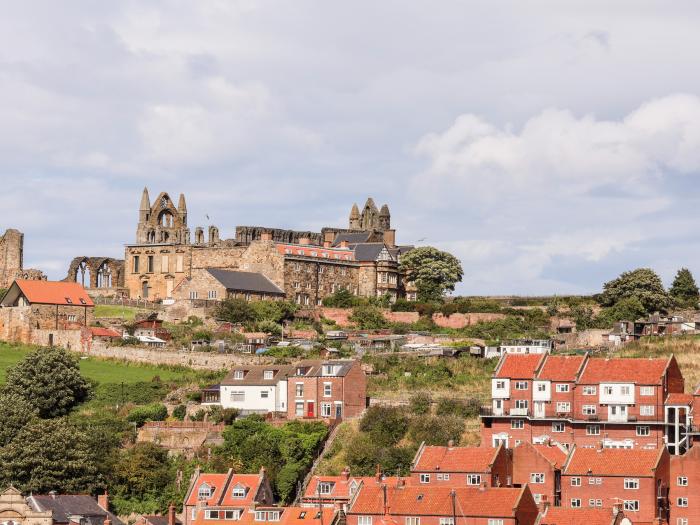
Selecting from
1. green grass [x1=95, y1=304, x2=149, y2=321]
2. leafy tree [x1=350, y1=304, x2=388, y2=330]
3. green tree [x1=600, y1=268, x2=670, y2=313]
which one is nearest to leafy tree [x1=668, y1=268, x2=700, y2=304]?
green tree [x1=600, y1=268, x2=670, y2=313]

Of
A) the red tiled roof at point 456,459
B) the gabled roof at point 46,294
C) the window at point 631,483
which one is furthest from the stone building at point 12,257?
the window at point 631,483

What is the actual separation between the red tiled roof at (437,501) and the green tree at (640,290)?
42.3 meters

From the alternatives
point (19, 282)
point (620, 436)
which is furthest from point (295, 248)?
point (620, 436)

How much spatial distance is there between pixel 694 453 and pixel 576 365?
452 inches

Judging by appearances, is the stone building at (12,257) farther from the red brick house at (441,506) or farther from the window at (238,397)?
the red brick house at (441,506)

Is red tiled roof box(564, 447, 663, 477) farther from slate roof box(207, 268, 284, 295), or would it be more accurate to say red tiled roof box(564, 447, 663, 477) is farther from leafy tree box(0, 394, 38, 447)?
slate roof box(207, 268, 284, 295)

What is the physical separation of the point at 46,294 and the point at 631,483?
174 ft

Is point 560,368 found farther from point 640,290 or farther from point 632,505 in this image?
point 640,290

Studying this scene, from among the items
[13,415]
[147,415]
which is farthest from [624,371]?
[13,415]

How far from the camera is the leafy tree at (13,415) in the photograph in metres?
96.2

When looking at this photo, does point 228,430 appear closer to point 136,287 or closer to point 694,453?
point 694,453

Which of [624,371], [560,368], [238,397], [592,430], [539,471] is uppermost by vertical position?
[560,368]

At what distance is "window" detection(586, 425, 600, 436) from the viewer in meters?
91.9

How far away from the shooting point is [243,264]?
133875 mm
